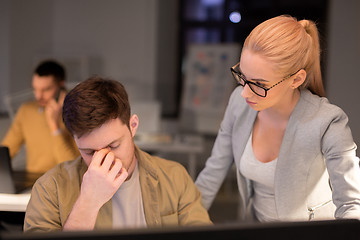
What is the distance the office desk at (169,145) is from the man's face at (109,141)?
277 cm

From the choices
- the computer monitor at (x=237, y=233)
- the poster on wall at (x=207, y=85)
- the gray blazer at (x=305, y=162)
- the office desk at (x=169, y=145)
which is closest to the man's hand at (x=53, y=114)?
the gray blazer at (x=305, y=162)

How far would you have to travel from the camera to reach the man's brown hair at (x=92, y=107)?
1.28 meters

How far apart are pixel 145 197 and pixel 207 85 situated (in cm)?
533

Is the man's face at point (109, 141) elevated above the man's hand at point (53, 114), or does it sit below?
above

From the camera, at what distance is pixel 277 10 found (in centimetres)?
691

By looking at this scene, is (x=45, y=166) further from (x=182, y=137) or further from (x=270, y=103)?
(x=182, y=137)

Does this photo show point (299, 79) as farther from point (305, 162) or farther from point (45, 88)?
point (45, 88)


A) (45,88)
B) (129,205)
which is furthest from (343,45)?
(129,205)

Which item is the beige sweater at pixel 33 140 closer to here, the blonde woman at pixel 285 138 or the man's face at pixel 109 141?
the blonde woman at pixel 285 138

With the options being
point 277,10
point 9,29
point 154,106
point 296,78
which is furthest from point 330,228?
point 277,10

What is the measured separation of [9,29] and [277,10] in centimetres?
372

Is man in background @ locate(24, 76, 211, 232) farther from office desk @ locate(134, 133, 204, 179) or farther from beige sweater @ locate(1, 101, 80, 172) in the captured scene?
office desk @ locate(134, 133, 204, 179)

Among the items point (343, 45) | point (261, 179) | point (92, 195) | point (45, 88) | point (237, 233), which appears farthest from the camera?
point (343, 45)

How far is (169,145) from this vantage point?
14.0 feet
